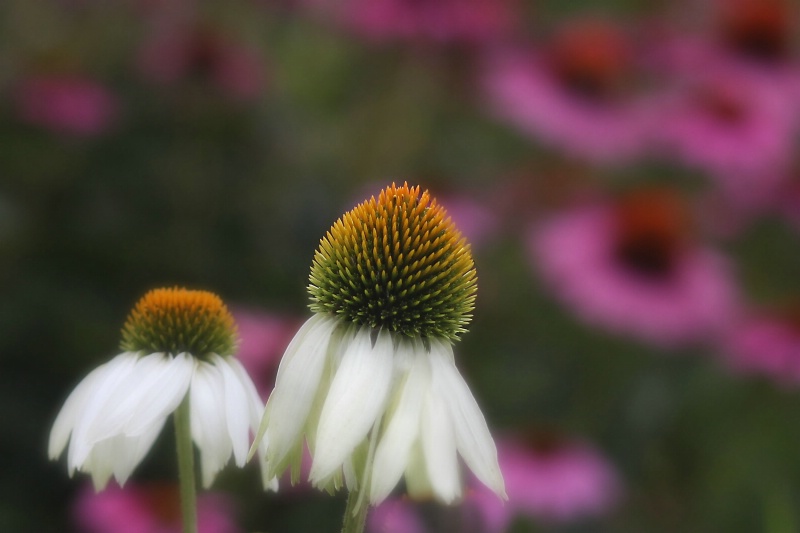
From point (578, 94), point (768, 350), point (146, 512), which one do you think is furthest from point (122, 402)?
point (578, 94)

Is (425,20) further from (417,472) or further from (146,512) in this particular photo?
(417,472)

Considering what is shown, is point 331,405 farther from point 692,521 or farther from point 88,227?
point 88,227

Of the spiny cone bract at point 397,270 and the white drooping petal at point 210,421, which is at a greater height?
the spiny cone bract at point 397,270

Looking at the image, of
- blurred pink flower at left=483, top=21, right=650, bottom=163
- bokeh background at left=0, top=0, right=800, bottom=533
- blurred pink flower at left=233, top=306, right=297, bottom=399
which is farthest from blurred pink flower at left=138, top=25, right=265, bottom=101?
blurred pink flower at left=233, top=306, right=297, bottom=399

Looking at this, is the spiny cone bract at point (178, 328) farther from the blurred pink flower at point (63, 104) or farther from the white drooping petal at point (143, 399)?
the blurred pink flower at point (63, 104)

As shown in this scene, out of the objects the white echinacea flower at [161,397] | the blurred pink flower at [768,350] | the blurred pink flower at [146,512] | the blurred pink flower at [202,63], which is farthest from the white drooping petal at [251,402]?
the blurred pink flower at [202,63]

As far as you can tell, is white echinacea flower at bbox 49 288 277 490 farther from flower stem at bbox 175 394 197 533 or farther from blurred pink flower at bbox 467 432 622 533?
blurred pink flower at bbox 467 432 622 533
